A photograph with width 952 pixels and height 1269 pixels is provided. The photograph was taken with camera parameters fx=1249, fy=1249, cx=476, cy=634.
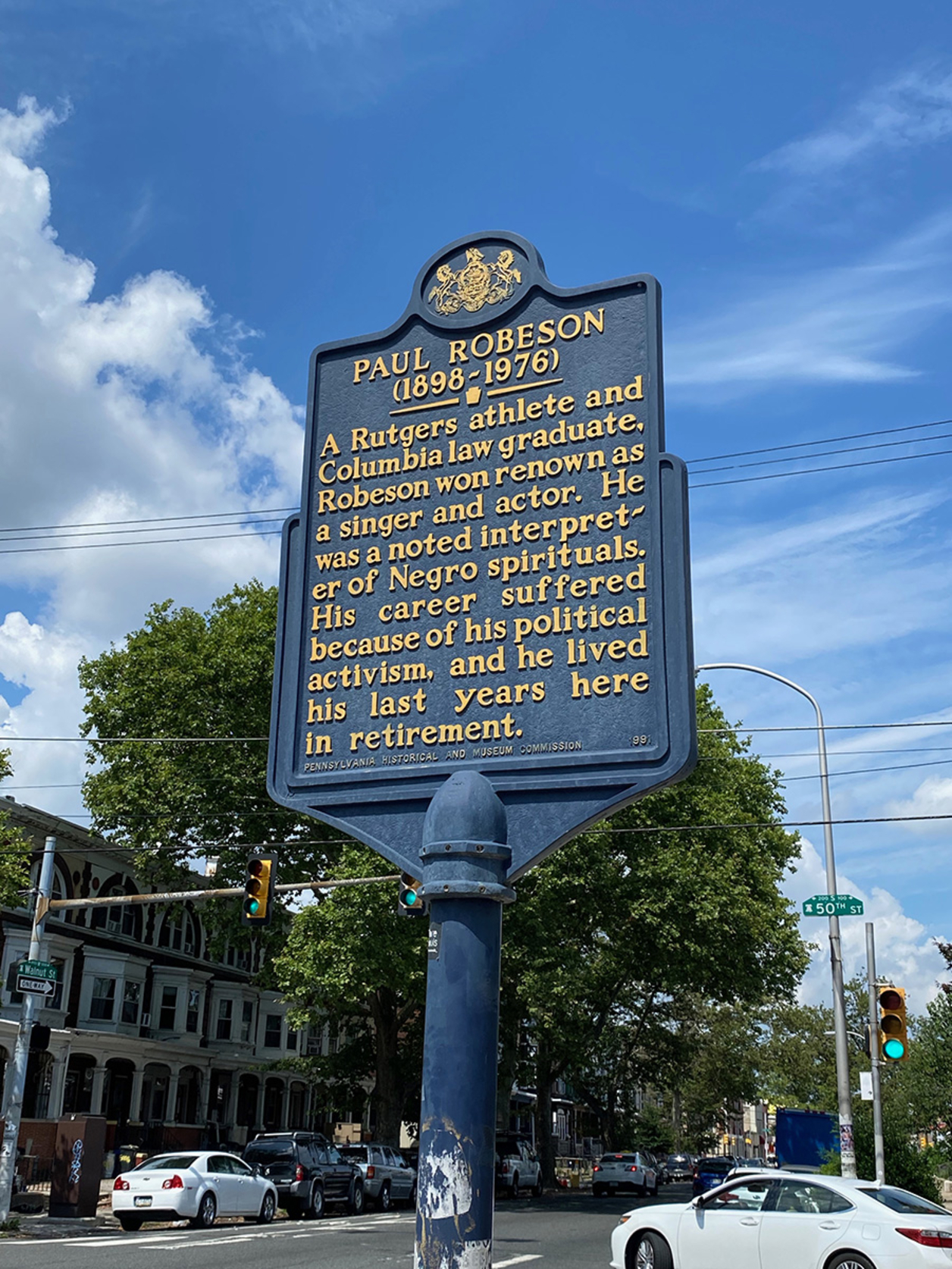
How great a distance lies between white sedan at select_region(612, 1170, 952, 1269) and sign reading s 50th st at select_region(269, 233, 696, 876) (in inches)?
314

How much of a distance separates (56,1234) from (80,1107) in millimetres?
26998

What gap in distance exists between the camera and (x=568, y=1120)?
397ft

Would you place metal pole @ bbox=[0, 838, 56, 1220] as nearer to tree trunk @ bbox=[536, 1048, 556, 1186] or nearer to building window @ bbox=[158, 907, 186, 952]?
tree trunk @ bbox=[536, 1048, 556, 1186]

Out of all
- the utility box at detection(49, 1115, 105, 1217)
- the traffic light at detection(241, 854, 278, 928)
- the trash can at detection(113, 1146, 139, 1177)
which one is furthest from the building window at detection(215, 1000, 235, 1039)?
the traffic light at detection(241, 854, 278, 928)

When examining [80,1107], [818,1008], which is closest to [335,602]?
[80,1107]

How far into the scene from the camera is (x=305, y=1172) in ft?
100.0

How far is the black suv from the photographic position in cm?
3009

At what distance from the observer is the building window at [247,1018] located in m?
58.7

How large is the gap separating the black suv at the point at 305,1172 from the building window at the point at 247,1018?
2694 centimetres

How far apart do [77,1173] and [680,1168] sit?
58.7m

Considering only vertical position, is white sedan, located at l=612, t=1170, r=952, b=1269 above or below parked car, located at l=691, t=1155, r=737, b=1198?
above

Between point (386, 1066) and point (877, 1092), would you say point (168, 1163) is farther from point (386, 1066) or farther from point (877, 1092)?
point (386, 1066)

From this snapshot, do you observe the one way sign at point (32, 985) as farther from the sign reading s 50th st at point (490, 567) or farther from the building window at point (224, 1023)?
the building window at point (224, 1023)

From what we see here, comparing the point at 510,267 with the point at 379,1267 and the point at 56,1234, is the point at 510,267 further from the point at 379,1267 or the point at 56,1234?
the point at 56,1234
